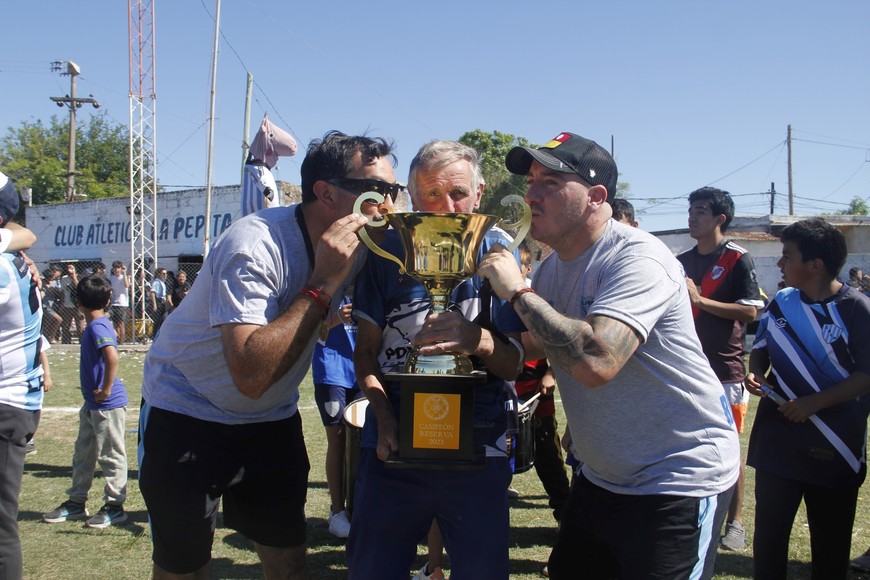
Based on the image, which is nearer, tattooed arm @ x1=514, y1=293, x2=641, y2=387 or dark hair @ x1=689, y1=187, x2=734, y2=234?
tattooed arm @ x1=514, y1=293, x2=641, y2=387

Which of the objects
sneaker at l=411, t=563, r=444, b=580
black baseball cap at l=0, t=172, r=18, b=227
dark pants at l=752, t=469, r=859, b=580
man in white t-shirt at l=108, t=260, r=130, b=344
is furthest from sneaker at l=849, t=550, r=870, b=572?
man in white t-shirt at l=108, t=260, r=130, b=344

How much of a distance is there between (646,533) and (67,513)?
4547 mm

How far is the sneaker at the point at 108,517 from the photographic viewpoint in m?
5.10

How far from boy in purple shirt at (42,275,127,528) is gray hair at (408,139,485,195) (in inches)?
141

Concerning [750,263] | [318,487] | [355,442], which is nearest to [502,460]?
[355,442]

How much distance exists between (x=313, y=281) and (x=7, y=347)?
5.78ft

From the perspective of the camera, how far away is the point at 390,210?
8.87 ft

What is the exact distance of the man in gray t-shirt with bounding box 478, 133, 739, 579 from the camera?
2.22 meters

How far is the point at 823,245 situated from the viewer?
3703mm

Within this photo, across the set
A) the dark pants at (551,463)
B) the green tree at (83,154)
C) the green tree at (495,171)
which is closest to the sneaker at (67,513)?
the dark pants at (551,463)

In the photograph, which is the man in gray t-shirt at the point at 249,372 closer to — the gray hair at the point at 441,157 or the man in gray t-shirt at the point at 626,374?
the gray hair at the point at 441,157

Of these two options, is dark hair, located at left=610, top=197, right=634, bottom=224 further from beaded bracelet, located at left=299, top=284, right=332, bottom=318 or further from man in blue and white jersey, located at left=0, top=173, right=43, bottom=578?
man in blue and white jersey, located at left=0, top=173, right=43, bottom=578

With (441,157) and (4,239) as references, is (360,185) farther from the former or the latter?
(4,239)

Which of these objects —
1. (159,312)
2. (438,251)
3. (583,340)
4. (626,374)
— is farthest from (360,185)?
(159,312)
